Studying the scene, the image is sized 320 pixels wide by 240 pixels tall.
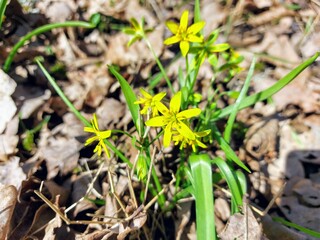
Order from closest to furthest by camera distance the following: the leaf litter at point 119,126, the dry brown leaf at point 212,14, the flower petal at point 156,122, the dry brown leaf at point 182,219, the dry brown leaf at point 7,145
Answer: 1. the flower petal at point 156,122
2. the leaf litter at point 119,126
3. the dry brown leaf at point 182,219
4. the dry brown leaf at point 7,145
5. the dry brown leaf at point 212,14

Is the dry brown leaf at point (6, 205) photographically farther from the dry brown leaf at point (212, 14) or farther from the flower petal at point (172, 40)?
the dry brown leaf at point (212, 14)

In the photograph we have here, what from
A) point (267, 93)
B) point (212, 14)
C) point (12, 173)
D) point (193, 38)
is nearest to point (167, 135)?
point (193, 38)

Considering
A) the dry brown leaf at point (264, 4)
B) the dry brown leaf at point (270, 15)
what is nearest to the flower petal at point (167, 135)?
the dry brown leaf at point (270, 15)

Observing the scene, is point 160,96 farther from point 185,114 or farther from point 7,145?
point 7,145

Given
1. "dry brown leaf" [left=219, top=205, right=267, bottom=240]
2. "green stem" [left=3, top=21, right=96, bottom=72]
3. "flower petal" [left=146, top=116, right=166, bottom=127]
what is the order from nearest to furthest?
"flower petal" [left=146, top=116, right=166, bottom=127] → "dry brown leaf" [left=219, top=205, right=267, bottom=240] → "green stem" [left=3, top=21, right=96, bottom=72]

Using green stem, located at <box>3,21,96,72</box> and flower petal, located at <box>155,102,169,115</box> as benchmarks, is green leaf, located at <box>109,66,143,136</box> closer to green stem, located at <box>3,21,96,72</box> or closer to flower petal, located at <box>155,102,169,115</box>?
flower petal, located at <box>155,102,169,115</box>

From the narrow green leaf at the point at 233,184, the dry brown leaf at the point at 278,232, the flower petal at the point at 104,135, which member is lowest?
the dry brown leaf at the point at 278,232

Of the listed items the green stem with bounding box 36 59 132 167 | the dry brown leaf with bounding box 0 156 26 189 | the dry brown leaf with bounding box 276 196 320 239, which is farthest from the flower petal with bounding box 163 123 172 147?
the dry brown leaf with bounding box 276 196 320 239

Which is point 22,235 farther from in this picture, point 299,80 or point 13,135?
point 299,80
